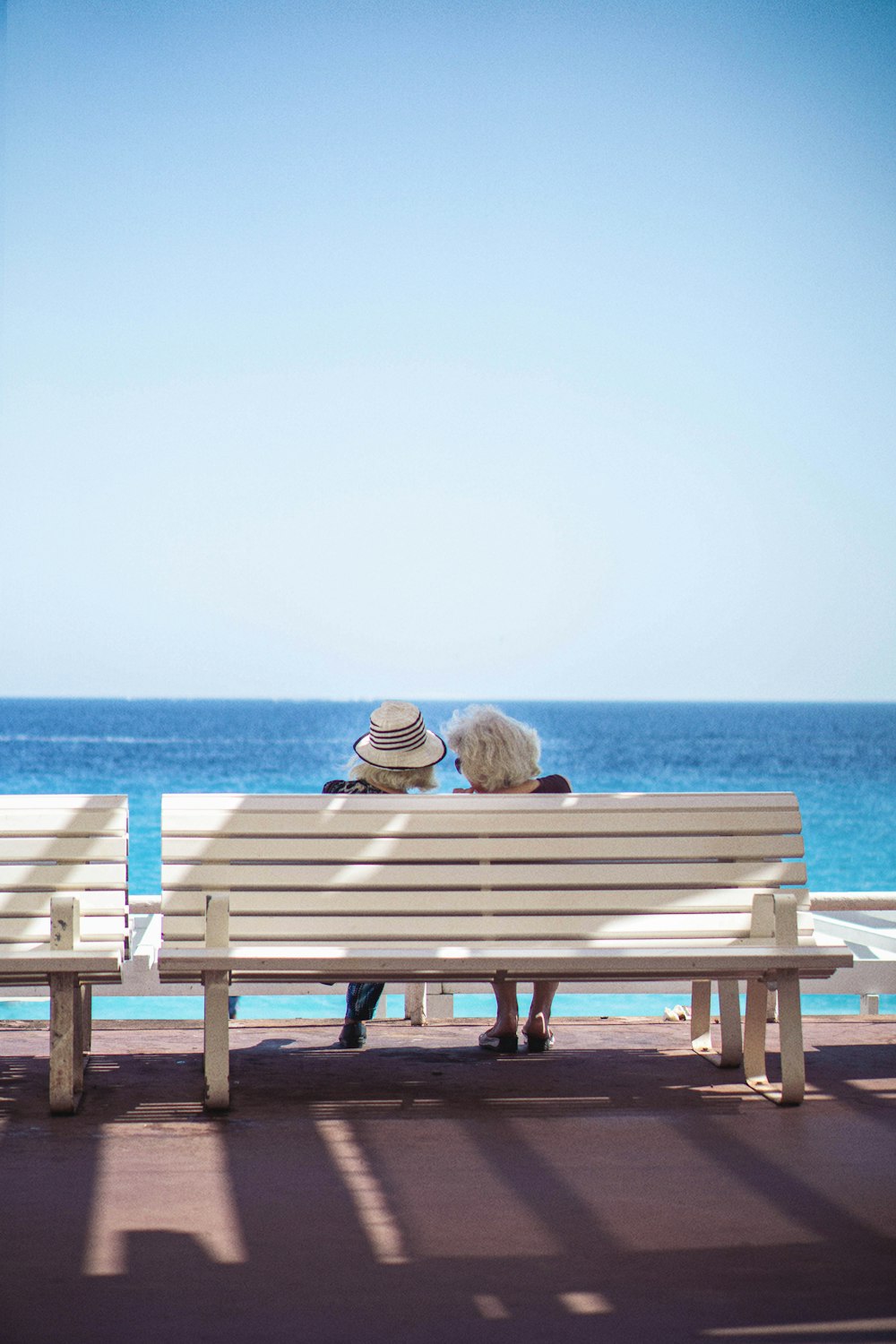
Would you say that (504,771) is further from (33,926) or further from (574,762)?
(574,762)

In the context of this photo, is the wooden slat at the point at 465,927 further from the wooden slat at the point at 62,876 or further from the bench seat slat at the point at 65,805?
the bench seat slat at the point at 65,805

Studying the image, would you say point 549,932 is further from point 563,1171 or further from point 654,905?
point 563,1171

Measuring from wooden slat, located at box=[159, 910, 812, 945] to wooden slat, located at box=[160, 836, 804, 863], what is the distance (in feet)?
0.60

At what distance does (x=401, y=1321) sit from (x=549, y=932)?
198 cm

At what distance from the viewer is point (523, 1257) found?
321cm

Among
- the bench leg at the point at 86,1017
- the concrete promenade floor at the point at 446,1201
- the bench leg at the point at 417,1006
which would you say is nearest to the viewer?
the concrete promenade floor at the point at 446,1201

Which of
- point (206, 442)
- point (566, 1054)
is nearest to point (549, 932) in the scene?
point (566, 1054)

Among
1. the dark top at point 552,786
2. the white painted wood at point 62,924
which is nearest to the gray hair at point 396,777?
the dark top at point 552,786

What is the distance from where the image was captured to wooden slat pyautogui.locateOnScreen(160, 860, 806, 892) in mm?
4664

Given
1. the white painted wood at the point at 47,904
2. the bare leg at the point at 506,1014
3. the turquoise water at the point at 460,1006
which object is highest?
the white painted wood at the point at 47,904

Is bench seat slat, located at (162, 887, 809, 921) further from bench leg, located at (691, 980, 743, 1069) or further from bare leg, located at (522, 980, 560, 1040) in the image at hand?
bare leg, located at (522, 980, 560, 1040)

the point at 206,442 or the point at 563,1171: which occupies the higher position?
the point at 206,442

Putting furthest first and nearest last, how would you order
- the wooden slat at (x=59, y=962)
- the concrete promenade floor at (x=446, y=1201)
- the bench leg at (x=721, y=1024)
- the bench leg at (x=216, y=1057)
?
the bench leg at (x=721, y=1024), the bench leg at (x=216, y=1057), the wooden slat at (x=59, y=962), the concrete promenade floor at (x=446, y=1201)

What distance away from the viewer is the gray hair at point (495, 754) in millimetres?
5254
